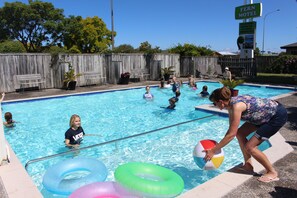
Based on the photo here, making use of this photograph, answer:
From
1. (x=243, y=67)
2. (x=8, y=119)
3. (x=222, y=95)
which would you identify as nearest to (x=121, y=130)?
(x=8, y=119)

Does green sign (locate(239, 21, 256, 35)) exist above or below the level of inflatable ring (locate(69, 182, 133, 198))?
above

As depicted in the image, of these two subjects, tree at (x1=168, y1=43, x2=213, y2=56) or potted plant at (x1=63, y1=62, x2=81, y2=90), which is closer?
potted plant at (x1=63, y1=62, x2=81, y2=90)

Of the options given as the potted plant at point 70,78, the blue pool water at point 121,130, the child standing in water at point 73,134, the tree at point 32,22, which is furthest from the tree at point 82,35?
the child standing in water at point 73,134

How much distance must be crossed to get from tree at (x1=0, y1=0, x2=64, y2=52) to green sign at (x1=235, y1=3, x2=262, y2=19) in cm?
3130

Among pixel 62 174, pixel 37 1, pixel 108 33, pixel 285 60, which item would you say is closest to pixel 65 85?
pixel 62 174

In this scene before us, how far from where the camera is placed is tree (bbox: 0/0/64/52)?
40.8 metres

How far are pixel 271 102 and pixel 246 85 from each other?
1548 cm

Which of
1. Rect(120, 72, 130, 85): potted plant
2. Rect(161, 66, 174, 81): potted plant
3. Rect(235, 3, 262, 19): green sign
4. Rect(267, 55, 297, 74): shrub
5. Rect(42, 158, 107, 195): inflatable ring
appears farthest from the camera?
Rect(267, 55, 297, 74): shrub

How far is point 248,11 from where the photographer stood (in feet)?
79.4

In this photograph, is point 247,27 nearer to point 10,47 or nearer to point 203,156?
point 203,156

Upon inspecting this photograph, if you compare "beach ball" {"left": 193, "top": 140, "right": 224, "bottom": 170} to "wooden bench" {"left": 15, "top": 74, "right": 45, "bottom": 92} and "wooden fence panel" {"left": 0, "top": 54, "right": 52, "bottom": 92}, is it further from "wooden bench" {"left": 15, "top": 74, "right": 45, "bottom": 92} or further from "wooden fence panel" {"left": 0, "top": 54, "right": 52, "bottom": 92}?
"wooden fence panel" {"left": 0, "top": 54, "right": 52, "bottom": 92}

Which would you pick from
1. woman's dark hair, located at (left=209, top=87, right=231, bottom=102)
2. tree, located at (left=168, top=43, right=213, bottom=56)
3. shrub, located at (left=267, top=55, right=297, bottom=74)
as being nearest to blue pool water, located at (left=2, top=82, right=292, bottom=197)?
woman's dark hair, located at (left=209, top=87, right=231, bottom=102)

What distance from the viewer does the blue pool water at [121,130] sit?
559cm

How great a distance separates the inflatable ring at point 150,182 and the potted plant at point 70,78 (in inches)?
477
